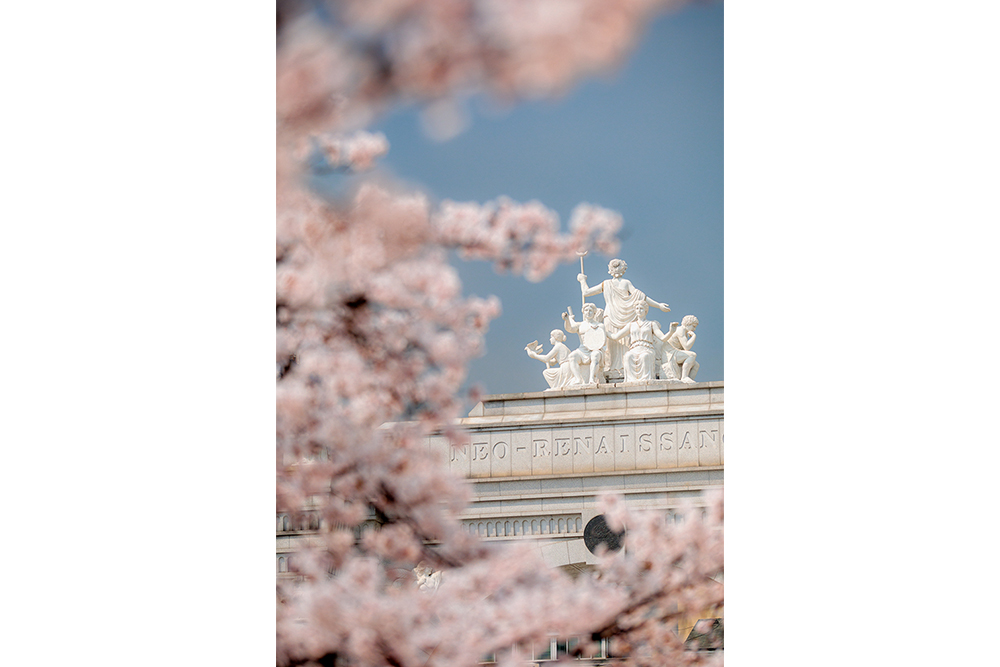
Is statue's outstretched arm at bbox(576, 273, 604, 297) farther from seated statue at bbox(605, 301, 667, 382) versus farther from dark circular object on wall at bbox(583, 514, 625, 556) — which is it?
dark circular object on wall at bbox(583, 514, 625, 556)

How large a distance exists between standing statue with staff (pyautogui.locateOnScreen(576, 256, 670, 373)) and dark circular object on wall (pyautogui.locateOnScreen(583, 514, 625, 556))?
1.79 ft

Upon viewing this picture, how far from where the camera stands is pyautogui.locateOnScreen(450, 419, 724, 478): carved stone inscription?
9.73 feet

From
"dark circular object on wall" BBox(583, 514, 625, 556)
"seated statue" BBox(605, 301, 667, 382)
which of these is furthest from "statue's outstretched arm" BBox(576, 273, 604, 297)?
"dark circular object on wall" BBox(583, 514, 625, 556)

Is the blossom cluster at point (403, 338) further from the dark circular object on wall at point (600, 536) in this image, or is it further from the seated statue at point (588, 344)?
the seated statue at point (588, 344)

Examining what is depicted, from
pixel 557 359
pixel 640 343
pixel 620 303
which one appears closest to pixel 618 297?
pixel 620 303

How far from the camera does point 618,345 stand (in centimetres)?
306

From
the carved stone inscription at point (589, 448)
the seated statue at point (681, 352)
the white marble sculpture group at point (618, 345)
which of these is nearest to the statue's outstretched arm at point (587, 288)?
the white marble sculpture group at point (618, 345)

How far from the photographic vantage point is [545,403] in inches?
120

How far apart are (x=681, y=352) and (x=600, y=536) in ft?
1.95

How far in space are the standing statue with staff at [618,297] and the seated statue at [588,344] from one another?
3 cm
